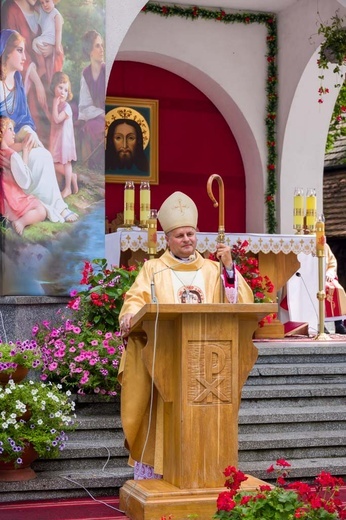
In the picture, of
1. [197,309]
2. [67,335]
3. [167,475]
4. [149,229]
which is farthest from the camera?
[149,229]

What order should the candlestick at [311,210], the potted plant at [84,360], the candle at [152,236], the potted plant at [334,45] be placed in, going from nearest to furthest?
1. the potted plant at [84,360]
2. the candle at [152,236]
3. the candlestick at [311,210]
4. the potted plant at [334,45]

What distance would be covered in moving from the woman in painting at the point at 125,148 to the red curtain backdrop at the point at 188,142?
11.4 inches

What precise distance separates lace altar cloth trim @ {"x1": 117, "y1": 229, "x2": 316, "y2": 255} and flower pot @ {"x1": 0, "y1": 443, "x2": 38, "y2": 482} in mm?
3558

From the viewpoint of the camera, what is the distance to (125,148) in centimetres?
1348

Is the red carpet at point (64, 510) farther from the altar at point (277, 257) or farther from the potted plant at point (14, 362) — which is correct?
the altar at point (277, 257)

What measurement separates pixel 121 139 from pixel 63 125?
4.58 metres

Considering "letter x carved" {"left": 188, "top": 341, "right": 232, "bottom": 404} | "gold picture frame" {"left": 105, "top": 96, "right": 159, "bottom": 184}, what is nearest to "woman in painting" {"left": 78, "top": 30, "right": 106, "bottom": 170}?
"letter x carved" {"left": 188, "top": 341, "right": 232, "bottom": 404}

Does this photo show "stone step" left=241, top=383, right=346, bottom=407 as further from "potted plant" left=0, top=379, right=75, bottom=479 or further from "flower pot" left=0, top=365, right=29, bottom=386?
"flower pot" left=0, top=365, right=29, bottom=386

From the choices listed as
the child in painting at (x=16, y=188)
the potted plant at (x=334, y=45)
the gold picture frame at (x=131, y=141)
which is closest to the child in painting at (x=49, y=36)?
the child in painting at (x=16, y=188)

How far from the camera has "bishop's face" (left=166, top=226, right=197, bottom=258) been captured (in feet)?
20.0

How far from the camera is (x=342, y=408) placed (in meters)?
8.13

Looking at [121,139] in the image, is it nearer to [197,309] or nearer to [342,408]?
→ [342,408]

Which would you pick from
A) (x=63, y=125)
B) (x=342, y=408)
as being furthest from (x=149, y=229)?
(x=342, y=408)

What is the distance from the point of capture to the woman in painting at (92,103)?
355 inches
